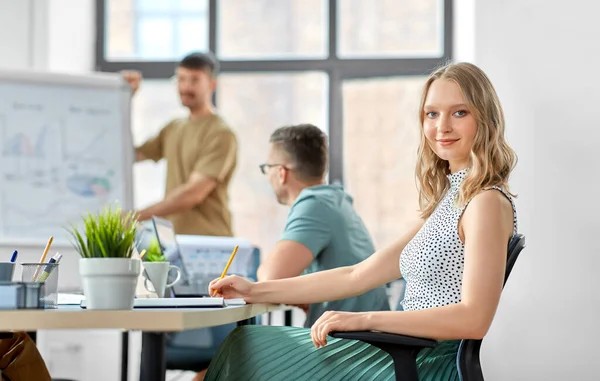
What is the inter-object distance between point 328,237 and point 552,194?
56.5 inches

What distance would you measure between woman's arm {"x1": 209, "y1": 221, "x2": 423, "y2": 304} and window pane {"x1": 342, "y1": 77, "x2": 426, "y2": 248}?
8.96 feet

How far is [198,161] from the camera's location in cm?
427

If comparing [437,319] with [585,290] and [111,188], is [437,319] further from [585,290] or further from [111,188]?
[111,188]

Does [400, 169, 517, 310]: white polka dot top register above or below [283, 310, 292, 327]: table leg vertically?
above

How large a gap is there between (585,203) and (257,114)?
82.3 inches

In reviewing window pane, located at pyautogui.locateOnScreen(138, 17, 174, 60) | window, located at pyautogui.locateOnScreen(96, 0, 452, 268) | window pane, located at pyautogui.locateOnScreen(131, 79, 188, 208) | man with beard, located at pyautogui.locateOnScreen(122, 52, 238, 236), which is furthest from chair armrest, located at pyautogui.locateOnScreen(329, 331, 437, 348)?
window pane, located at pyautogui.locateOnScreen(138, 17, 174, 60)

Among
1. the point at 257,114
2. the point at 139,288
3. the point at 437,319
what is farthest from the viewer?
the point at 257,114

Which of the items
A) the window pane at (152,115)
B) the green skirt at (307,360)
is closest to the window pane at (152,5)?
the window pane at (152,115)

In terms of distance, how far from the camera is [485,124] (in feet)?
5.75

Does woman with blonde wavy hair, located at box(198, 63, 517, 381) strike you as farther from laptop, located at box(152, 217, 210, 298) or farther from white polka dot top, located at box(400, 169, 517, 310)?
laptop, located at box(152, 217, 210, 298)

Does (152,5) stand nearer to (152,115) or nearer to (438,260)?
(152,115)

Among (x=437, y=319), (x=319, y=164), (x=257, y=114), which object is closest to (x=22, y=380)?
(x=437, y=319)

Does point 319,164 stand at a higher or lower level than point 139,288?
higher

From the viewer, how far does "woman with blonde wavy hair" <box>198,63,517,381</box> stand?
1.52m
